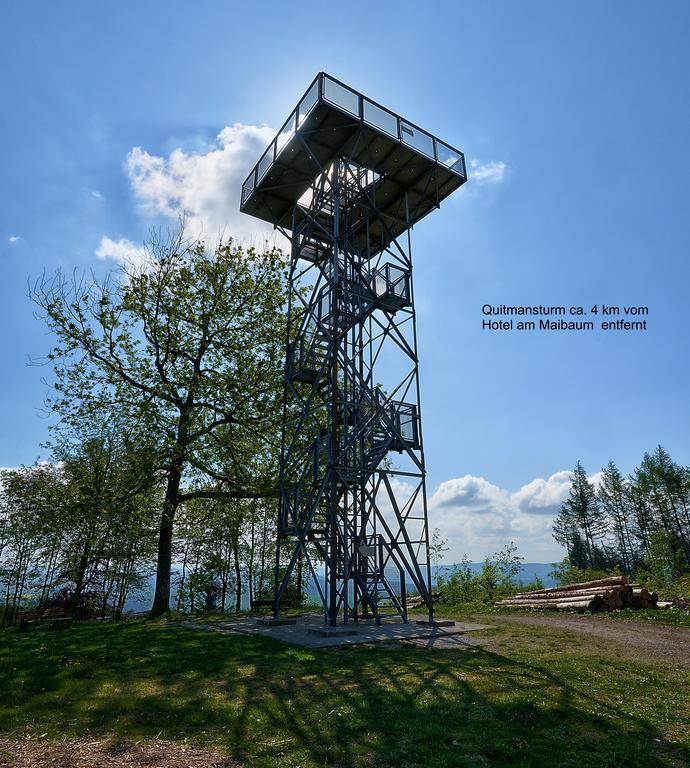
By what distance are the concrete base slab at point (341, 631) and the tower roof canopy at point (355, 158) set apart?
1357cm

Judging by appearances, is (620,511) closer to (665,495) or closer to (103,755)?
(665,495)

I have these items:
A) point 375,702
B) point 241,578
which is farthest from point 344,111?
point 241,578

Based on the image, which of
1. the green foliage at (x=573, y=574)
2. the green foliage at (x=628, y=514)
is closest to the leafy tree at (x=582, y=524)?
the green foliage at (x=628, y=514)

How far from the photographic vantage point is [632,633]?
11930mm

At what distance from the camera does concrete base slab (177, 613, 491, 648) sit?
10852 millimetres

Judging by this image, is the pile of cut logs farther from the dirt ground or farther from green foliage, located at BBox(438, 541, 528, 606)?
the dirt ground

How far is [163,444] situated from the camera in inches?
744

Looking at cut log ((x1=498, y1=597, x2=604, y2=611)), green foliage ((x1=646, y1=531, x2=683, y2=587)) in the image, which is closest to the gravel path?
cut log ((x1=498, y1=597, x2=604, y2=611))

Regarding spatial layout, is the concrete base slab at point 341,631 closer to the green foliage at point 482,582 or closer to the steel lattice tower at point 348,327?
the steel lattice tower at point 348,327

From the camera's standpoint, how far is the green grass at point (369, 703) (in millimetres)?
4750

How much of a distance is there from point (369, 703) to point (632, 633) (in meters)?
9.11

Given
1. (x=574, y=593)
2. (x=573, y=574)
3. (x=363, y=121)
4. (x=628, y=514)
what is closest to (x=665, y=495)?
(x=628, y=514)

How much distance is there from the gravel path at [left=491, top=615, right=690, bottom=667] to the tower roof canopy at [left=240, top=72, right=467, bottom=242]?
14.3 metres

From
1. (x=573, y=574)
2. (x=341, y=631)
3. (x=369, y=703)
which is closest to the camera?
(x=369, y=703)
